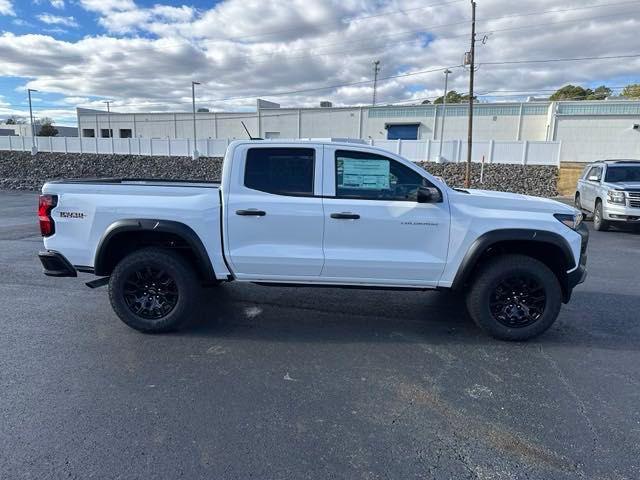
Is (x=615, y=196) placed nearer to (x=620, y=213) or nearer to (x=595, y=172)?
(x=620, y=213)

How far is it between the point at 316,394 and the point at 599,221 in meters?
11.2

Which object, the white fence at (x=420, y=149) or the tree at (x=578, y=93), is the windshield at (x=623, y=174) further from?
the tree at (x=578, y=93)

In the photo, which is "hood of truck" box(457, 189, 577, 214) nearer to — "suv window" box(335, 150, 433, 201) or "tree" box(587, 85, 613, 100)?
"suv window" box(335, 150, 433, 201)

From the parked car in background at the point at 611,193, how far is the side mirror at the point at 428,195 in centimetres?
914

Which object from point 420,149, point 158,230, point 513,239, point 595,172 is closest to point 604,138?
point 420,149

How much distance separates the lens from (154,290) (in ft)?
14.8

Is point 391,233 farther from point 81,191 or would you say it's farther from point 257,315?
point 81,191

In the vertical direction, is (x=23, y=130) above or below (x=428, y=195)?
above

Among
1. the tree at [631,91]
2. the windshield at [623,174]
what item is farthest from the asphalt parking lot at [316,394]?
the tree at [631,91]

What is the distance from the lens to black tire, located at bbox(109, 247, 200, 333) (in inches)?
173

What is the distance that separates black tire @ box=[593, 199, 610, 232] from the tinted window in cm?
1027

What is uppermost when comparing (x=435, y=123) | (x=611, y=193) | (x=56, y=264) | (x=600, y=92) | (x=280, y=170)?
(x=600, y=92)

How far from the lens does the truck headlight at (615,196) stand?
1076 centimetres

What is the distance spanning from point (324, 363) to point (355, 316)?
1.24 m
